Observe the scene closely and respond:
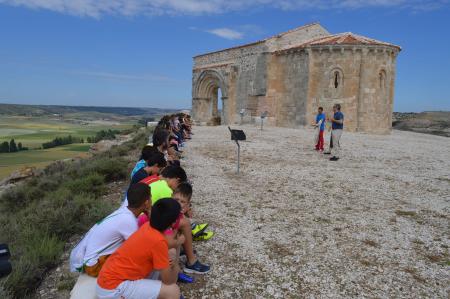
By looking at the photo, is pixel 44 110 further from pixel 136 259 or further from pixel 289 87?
pixel 136 259

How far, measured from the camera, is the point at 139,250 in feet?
9.21

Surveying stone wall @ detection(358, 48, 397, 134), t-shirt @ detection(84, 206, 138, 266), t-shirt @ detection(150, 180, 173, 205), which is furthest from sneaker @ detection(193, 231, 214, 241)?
stone wall @ detection(358, 48, 397, 134)

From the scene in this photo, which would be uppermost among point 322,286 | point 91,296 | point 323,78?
point 323,78

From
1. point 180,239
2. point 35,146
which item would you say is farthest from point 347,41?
point 35,146

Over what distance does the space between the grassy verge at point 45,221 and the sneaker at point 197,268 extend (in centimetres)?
155

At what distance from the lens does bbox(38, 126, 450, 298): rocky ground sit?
378cm

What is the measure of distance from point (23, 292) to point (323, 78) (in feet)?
63.1

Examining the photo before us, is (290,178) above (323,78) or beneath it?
beneath

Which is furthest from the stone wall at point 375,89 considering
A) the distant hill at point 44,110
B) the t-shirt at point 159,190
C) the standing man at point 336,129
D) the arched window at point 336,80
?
the distant hill at point 44,110

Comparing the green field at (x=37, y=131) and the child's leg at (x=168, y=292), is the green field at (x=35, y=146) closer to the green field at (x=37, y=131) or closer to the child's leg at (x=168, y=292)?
the green field at (x=37, y=131)

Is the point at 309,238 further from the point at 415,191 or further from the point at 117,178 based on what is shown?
the point at 117,178

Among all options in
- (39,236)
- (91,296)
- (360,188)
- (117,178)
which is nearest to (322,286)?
(91,296)

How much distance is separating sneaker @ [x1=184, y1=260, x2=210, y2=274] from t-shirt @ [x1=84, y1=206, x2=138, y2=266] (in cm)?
100

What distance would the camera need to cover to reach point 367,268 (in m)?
4.16
